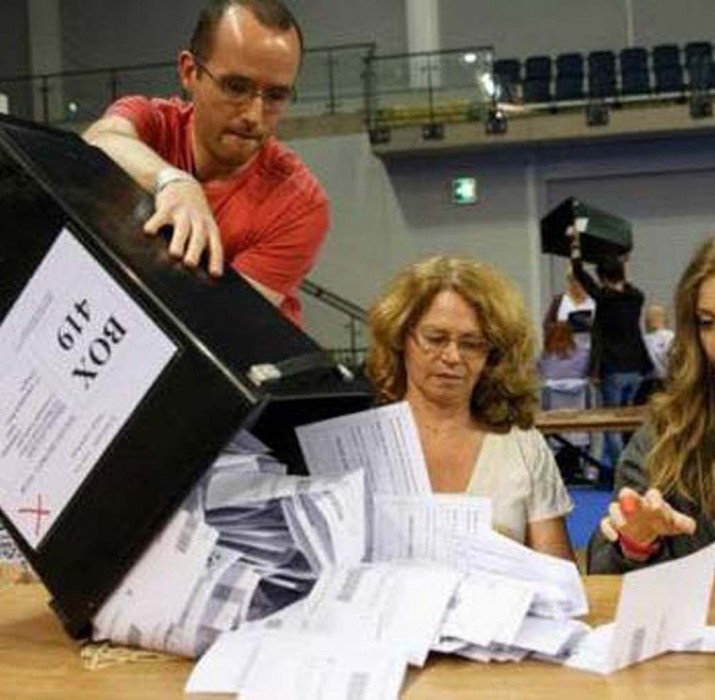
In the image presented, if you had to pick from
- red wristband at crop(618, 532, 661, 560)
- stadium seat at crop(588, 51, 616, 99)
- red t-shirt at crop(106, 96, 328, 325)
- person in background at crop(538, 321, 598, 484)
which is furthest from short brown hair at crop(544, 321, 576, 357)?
red wristband at crop(618, 532, 661, 560)

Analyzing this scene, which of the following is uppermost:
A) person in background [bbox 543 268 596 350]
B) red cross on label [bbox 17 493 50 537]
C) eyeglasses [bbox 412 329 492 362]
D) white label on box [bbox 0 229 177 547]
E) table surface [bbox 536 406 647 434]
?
white label on box [bbox 0 229 177 547]

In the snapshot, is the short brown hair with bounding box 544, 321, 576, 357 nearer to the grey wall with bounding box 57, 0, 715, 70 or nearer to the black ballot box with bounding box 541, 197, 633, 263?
the black ballot box with bounding box 541, 197, 633, 263

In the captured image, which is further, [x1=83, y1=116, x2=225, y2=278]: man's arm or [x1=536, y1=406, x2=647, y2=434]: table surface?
A: [x1=536, y1=406, x2=647, y2=434]: table surface

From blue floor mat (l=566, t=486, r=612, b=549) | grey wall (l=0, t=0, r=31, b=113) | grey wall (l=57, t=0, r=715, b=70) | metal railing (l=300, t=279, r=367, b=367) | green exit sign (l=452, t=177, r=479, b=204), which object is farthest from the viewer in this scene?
grey wall (l=0, t=0, r=31, b=113)

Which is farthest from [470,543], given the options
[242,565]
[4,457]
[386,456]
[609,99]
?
[609,99]

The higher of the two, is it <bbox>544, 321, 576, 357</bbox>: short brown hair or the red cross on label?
the red cross on label

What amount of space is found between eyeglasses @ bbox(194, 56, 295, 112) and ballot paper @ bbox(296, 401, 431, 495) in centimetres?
37

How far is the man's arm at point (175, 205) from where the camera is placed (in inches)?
38.2

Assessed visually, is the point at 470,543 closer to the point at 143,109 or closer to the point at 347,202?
the point at 143,109

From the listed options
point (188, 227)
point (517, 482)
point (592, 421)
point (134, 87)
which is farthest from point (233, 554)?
point (134, 87)

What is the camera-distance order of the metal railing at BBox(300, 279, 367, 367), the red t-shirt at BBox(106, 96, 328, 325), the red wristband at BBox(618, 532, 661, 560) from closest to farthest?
the red wristband at BBox(618, 532, 661, 560), the red t-shirt at BBox(106, 96, 328, 325), the metal railing at BBox(300, 279, 367, 367)

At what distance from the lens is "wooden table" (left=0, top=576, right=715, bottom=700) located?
790 millimetres

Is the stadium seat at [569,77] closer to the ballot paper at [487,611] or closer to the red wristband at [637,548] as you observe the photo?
the red wristband at [637,548]

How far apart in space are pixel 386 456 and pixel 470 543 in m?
0.10
